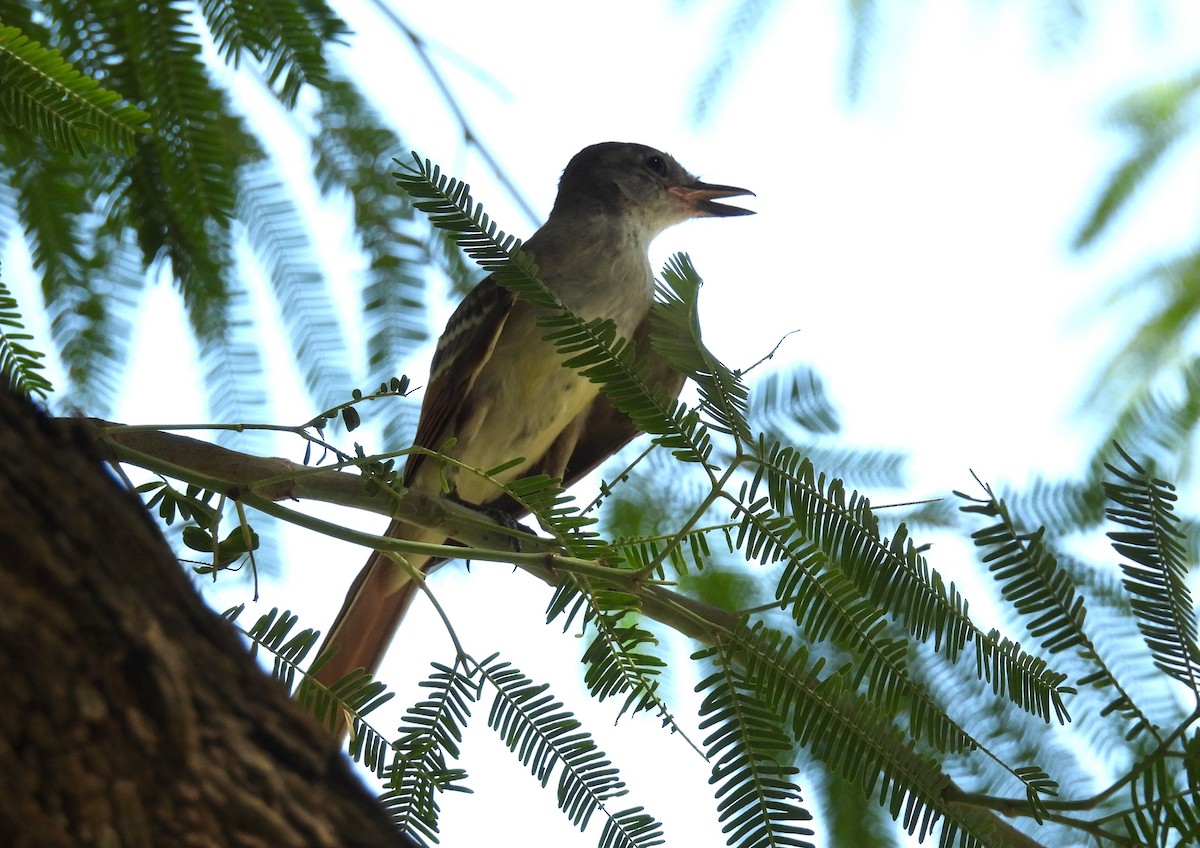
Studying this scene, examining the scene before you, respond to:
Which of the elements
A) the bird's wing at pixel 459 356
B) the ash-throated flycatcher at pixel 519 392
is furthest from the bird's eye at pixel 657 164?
the bird's wing at pixel 459 356

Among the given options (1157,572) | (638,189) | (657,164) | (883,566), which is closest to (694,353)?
(883,566)

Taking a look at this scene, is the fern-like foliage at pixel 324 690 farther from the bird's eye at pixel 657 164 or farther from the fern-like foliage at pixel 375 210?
the bird's eye at pixel 657 164

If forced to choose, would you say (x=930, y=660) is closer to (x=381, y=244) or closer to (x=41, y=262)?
(x=381, y=244)

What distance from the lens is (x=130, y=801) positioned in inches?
44.2

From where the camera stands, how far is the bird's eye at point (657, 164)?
241 inches

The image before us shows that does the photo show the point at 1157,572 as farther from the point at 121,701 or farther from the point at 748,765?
the point at 121,701

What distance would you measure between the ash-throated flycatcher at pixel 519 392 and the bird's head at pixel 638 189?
0.06 meters

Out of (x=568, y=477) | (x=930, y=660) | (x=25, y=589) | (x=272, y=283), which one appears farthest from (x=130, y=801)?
(x=568, y=477)

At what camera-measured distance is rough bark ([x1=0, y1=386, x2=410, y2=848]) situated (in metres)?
1.10

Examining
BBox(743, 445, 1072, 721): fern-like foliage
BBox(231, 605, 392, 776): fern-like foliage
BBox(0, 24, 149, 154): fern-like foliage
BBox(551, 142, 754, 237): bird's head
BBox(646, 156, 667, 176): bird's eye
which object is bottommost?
BBox(231, 605, 392, 776): fern-like foliage

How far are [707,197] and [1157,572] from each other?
4165 millimetres

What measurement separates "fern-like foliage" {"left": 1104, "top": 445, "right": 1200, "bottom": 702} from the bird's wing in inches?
105

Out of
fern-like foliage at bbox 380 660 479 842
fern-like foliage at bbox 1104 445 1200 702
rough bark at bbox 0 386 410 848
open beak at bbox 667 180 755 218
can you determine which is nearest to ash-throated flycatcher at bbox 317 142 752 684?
open beak at bbox 667 180 755 218

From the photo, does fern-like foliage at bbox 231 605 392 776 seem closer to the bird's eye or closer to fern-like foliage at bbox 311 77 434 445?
fern-like foliage at bbox 311 77 434 445
